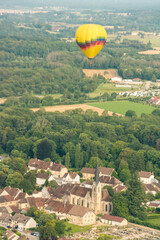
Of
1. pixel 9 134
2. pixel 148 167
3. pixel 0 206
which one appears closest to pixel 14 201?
pixel 0 206

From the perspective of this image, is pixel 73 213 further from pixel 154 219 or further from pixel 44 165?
pixel 44 165

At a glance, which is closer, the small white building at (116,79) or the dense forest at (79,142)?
the dense forest at (79,142)

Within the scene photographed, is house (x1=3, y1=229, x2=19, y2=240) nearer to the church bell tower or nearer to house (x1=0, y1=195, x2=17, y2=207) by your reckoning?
house (x1=0, y1=195, x2=17, y2=207)

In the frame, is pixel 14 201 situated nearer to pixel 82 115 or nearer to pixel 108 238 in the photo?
pixel 108 238

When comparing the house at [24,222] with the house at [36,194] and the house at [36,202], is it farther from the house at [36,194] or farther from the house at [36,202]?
the house at [36,194]

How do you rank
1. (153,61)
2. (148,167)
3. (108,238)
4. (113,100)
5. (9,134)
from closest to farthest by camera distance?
(108,238) → (148,167) → (9,134) → (113,100) → (153,61)

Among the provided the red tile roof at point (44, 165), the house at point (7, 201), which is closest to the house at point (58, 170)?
the red tile roof at point (44, 165)

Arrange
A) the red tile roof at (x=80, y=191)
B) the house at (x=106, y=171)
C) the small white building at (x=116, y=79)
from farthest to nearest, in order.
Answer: the small white building at (x=116, y=79) < the house at (x=106, y=171) < the red tile roof at (x=80, y=191)
